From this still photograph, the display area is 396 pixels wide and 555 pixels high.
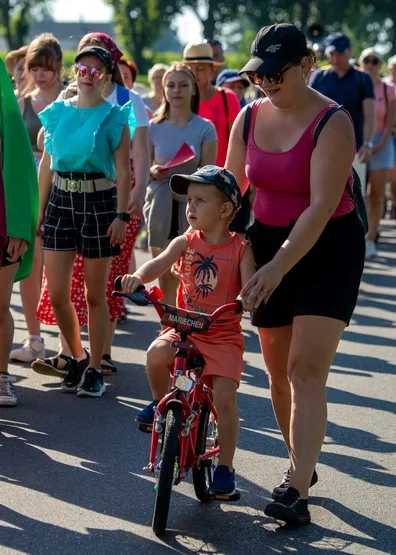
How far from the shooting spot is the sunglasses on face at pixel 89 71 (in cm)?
716

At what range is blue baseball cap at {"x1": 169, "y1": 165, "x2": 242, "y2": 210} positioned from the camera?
206 inches

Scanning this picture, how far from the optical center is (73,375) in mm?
7707

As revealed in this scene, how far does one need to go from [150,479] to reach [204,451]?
660 millimetres

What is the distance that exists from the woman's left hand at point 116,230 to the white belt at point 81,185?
0.22 meters

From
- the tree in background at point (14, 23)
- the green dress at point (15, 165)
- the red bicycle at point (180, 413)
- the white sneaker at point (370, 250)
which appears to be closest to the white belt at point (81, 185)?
the green dress at point (15, 165)

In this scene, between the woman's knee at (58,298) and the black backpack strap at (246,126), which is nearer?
the black backpack strap at (246,126)

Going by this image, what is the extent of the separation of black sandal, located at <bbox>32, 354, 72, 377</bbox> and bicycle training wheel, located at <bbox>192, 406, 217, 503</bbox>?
2.43m

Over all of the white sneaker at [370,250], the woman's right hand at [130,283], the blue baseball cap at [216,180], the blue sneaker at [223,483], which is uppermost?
the blue baseball cap at [216,180]

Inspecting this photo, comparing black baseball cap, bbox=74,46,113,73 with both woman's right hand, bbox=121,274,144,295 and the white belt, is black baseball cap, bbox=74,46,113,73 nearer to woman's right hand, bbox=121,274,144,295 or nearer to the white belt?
the white belt

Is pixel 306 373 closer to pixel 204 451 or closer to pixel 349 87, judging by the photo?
pixel 204 451

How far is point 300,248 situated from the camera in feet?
16.1

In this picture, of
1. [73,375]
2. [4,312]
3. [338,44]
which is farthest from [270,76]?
[338,44]

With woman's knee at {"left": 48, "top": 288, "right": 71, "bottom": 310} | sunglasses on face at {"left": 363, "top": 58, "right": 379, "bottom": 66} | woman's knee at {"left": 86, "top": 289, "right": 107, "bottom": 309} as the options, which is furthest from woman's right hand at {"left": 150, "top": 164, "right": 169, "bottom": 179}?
sunglasses on face at {"left": 363, "top": 58, "right": 379, "bottom": 66}

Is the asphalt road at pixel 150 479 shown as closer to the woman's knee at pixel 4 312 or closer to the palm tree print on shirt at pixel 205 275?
the woman's knee at pixel 4 312
